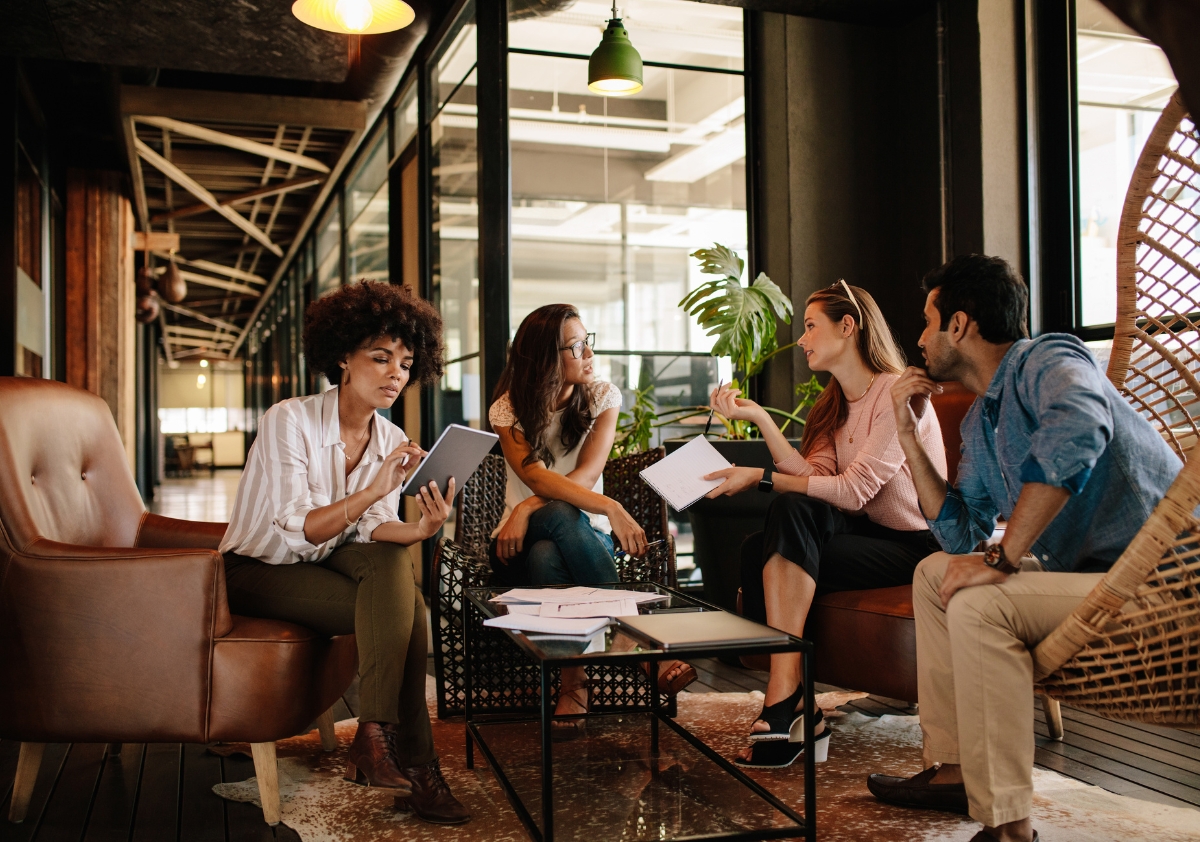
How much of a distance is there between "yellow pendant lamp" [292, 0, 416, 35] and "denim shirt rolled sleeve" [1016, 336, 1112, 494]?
2.30 meters

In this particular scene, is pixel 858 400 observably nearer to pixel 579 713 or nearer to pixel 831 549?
pixel 831 549

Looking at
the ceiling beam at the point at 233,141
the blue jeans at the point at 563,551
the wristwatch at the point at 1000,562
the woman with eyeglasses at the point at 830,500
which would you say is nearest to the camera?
the wristwatch at the point at 1000,562

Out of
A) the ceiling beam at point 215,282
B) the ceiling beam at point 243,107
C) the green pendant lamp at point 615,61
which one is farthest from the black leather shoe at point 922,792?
the ceiling beam at point 215,282

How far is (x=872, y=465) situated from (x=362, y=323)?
1.31m

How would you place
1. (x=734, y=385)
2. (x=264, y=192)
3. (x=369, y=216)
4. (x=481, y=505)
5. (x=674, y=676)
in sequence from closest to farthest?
(x=674, y=676), (x=481, y=505), (x=734, y=385), (x=369, y=216), (x=264, y=192)

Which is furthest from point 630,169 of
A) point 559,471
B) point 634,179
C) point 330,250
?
point 330,250

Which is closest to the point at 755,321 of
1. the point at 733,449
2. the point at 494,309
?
the point at 733,449

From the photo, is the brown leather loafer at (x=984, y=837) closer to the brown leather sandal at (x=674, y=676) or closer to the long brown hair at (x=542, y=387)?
the brown leather sandal at (x=674, y=676)

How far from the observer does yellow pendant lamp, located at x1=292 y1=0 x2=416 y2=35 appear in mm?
3094

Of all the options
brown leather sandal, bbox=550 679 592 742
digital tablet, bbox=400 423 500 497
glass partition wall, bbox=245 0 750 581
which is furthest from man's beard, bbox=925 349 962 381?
glass partition wall, bbox=245 0 750 581

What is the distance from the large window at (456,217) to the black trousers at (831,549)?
2.31 m

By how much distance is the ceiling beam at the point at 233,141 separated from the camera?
6812mm

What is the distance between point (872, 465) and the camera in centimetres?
246

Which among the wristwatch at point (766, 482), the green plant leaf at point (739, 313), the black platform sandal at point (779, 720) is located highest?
the green plant leaf at point (739, 313)
